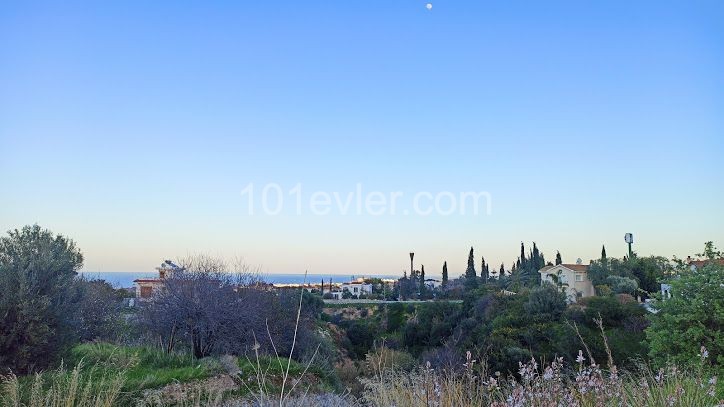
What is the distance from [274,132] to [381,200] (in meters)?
5.30

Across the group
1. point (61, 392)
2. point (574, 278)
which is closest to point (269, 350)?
point (61, 392)

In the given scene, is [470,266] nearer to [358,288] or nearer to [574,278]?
[574,278]

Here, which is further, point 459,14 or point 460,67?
point 460,67

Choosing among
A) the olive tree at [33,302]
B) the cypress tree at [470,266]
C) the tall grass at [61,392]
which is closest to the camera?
the tall grass at [61,392]

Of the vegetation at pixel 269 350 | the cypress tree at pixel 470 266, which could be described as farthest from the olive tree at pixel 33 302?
the cypress tree at pixel 470 266

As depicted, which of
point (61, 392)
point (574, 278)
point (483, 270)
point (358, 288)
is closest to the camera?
point (61, 392)

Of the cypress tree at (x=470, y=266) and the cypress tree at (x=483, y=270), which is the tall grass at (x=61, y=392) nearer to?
the cypress tree at (x=470, y=266)

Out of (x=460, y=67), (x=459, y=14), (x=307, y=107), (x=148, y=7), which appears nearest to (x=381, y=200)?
(x=307, y=107)

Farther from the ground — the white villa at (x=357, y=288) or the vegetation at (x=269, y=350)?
the vegetation at (x=269, y=350)

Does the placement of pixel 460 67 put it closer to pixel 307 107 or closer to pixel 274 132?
pixel 307 107

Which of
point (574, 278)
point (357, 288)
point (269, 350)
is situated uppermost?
point (574, 278)

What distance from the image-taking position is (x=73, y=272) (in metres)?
8.98

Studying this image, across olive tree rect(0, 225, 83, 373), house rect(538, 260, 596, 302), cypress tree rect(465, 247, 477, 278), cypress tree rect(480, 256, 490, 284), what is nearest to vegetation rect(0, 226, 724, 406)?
olive tree rect(0, 225, 83, 373)

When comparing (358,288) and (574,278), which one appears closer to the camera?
(574,278)
